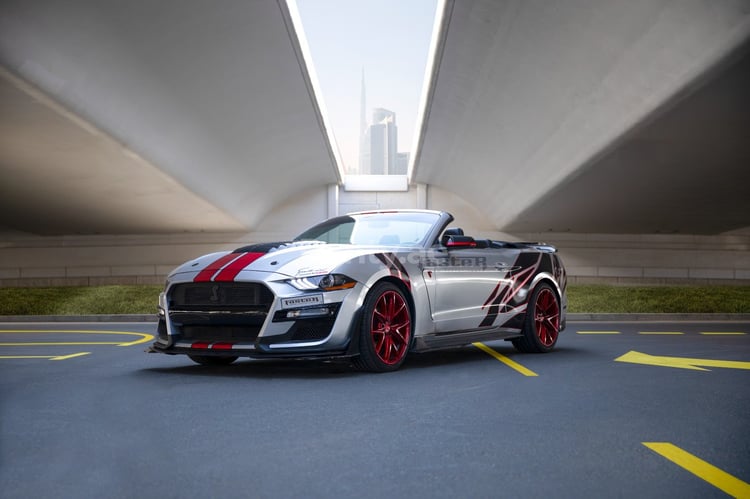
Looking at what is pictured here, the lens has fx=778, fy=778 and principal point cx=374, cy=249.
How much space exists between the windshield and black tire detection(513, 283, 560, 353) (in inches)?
66.7

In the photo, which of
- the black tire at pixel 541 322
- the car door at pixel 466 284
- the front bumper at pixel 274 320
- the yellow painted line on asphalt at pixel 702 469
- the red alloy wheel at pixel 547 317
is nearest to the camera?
the yellow painted line on asphalt at pixel 702 469

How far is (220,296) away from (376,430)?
2.64m

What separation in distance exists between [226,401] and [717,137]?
13535mm

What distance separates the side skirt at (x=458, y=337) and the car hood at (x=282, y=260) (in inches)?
35.6

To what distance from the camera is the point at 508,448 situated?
4.03m

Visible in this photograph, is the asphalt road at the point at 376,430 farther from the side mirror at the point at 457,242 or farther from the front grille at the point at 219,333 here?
the side mirror at the point at 457,242

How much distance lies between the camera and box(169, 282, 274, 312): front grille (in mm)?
6496

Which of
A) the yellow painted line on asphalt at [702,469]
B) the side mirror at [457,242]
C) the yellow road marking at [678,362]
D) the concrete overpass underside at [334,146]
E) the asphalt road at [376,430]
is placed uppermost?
the concrete overpass underside at [334,146]

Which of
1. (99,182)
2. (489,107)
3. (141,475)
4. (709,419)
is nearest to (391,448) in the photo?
(141,475)

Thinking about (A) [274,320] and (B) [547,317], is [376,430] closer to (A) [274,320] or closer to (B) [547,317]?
(A) [274,320]

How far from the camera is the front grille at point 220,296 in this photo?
650cm

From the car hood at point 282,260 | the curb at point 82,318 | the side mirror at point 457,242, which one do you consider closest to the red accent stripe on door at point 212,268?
the car hood at point 282,260

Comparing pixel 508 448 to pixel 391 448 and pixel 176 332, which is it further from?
pixel 176 332

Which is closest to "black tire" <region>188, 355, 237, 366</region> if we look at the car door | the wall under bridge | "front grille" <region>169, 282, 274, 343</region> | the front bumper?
"front grille" <region>169, 282, 274, 343</region>
